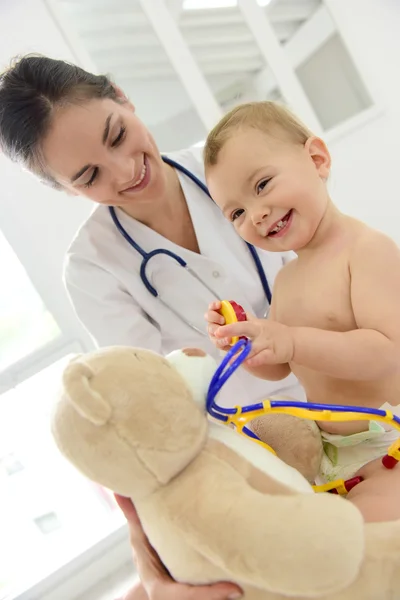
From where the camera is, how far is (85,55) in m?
1.96

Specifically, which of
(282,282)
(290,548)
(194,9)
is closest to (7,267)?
(282,282)

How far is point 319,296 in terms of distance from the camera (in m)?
0.73

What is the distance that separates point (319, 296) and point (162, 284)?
444mm

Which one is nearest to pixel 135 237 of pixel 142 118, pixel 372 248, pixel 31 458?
pixel 372 248

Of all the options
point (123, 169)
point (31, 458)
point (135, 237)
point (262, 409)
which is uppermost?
point (123, 169)

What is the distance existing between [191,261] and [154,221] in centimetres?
14

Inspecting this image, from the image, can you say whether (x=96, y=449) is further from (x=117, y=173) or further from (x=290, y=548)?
(x=117, y=173)

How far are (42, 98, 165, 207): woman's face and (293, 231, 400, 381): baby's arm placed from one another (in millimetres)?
498

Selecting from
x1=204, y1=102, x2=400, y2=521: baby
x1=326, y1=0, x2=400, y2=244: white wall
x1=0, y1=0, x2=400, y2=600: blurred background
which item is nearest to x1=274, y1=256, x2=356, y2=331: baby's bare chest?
x1=204, y1=102, x2=400, y2=521: baby

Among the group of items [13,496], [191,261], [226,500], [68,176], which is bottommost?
[13,496]

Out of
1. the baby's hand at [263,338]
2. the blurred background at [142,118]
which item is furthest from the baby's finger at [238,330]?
the blurred background at [142,118]

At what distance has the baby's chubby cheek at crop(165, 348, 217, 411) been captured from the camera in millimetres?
499

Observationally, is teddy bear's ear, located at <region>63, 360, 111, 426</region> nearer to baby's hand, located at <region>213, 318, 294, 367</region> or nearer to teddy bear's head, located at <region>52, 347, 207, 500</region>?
teddy bear's head, located at <region>52, 347, 207, 500</region>

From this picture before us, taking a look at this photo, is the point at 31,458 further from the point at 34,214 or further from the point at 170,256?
the point at 170,256
